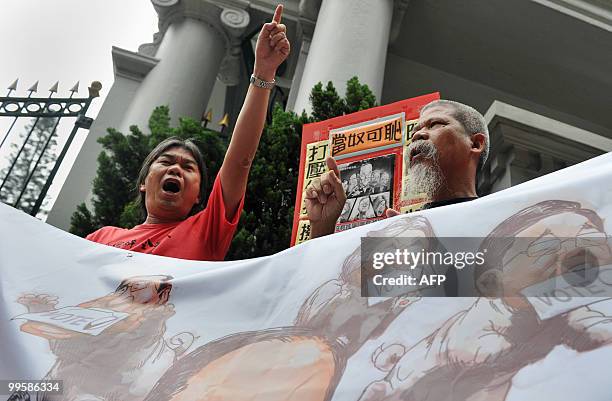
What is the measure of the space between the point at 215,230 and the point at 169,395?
2.90 ft

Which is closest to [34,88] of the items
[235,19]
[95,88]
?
[95,88]

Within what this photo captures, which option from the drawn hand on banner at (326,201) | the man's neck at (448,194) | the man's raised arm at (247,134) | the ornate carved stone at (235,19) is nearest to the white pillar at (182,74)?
the ornate carved stone at (235,19)

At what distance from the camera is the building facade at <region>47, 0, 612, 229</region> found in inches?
159

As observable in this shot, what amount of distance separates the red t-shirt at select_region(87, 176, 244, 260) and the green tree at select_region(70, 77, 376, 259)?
3.75 ft

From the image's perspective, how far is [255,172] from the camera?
11.9 ft

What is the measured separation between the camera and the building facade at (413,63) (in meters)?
4.03

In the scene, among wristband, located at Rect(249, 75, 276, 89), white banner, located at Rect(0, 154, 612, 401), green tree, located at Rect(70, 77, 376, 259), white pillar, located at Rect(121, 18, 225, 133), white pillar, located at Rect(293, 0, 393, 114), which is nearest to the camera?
white banner, located at Rect(0, 154, 612, 401)

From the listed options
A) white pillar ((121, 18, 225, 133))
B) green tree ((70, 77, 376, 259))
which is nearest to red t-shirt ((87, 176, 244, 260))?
green tree ((70, 77, 376, 259))

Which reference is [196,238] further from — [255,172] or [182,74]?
[182,74]

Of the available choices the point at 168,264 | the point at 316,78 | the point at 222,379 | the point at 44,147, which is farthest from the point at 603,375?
the point at 44,147

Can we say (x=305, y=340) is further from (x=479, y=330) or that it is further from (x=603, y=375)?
(x=603, y=375)

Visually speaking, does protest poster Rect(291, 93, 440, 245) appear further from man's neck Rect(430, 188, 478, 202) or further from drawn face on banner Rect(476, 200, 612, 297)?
drawn face on banner Rect(476, 200, 612, 297)

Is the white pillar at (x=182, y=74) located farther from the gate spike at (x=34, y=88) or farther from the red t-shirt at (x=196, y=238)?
the red t-shirt at (x=196, y=238)

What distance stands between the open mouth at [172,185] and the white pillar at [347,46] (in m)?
2.79
